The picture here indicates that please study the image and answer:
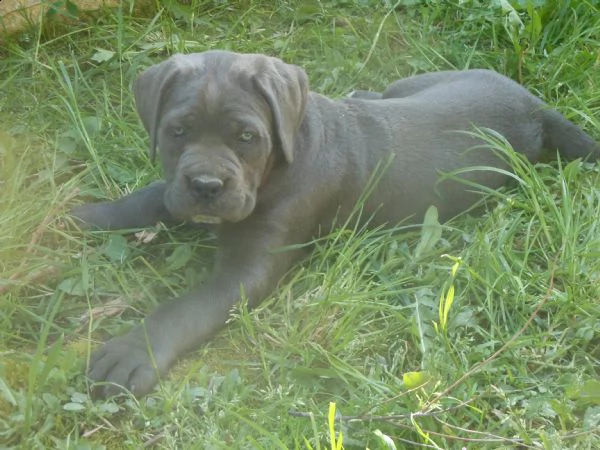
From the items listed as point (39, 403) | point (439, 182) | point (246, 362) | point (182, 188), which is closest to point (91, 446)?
point (39, 403)

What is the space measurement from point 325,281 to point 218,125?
2.61 feet

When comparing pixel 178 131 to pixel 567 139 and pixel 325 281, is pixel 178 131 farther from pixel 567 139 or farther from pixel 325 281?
pixel 567 139

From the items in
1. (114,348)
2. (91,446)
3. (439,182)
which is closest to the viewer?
(91,446)

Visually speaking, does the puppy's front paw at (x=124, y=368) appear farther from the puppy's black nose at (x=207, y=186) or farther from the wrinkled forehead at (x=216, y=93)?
the wrinkled forehead at (x=216, y=93)

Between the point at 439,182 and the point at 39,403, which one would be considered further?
the point at 439,182

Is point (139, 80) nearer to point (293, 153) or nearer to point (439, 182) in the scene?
point (293, 153)

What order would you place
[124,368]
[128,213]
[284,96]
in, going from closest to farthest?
1. [124,368]
2. [284,96]
3. [128,213]

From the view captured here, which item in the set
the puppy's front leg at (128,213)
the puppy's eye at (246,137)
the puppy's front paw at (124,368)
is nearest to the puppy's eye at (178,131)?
the puppy's eye at (246,137)

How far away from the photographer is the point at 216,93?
431 cm

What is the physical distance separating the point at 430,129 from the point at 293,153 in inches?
31.7

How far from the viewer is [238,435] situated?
3.61 m

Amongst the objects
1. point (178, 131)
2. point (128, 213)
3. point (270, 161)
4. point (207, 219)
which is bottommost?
point (128, 213)

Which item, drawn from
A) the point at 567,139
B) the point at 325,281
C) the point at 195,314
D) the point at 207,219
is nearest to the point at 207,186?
the point at 207,219

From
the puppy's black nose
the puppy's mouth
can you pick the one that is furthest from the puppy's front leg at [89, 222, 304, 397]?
the puppy's black nose
